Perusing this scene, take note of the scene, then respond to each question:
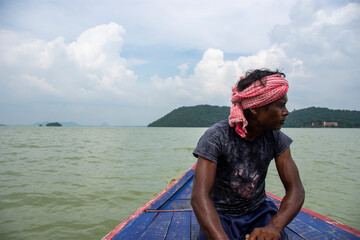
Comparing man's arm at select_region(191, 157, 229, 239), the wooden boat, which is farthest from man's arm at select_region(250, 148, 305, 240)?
the wooden boat

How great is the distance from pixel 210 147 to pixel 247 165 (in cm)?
31

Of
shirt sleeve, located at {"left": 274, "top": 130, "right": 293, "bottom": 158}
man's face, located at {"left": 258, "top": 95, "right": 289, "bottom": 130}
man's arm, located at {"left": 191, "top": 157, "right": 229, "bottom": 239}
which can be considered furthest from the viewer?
shirt sleeve, located at {"left": 274, "top": 130, "right": 293, "bottom": 158}

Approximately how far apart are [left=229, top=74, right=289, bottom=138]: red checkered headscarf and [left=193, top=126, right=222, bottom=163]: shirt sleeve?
135 millimetres

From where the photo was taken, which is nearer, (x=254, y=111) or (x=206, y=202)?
(x=206, y=202)

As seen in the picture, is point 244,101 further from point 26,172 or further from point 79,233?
point 26,172

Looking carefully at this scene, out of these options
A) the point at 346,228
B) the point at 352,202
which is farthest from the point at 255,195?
the point at 352,202

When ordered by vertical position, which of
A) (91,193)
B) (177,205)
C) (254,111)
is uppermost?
(254,111)

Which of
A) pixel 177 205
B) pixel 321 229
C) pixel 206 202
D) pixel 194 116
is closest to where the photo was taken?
pixel 206 202

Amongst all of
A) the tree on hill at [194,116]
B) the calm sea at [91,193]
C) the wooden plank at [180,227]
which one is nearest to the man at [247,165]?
the wooden plank at [180,227]

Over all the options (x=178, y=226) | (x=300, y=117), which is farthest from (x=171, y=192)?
(x=300, y=117)

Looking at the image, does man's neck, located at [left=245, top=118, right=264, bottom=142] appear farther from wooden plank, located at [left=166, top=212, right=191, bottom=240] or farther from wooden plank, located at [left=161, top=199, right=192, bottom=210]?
wooden plank, located at [left=161, top=199, right=192, bottom=210]

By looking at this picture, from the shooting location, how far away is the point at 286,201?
158cm

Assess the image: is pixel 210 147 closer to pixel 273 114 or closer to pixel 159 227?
pixel 273 114

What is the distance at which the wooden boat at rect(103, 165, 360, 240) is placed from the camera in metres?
2.15
